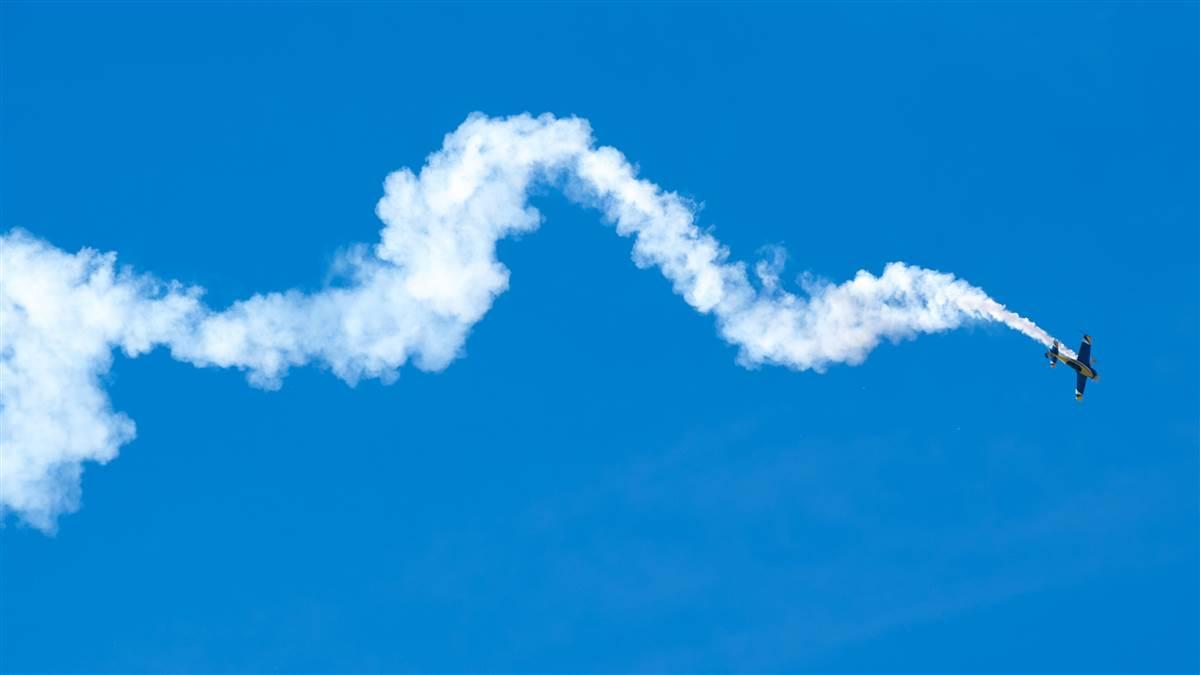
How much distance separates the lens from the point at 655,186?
107 m

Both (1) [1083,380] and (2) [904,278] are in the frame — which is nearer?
(2) [904,278]

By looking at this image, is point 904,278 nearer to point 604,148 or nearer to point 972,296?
point 972,296

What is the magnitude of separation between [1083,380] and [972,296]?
1436cm

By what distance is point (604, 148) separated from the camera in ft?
351

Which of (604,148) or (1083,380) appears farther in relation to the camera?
(1083,380)

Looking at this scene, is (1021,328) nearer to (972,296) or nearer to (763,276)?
(972,296)

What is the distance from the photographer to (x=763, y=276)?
358ft

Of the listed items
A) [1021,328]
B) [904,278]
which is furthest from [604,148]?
[1021,328]

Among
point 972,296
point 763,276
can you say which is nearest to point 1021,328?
point 972,296

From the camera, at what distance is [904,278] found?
360ft

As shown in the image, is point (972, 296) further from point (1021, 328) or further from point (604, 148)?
point (604, 148)

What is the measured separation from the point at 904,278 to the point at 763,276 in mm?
9844

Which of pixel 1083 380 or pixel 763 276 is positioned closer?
pixel 763 276

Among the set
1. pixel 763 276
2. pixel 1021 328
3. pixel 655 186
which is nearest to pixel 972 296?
pixel 1021 328
